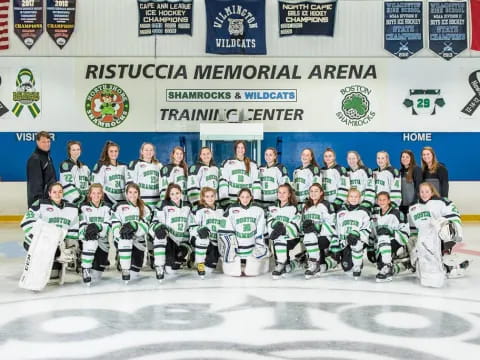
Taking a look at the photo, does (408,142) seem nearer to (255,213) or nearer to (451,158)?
(451,158)

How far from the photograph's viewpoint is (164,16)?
38.9 ft

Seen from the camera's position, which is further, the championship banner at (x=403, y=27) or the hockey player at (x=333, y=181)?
the championship banner at (x=403, y=27)

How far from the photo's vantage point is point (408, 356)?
13.6 feet

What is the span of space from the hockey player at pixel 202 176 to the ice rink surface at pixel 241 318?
889 mm

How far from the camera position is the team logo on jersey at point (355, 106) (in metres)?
12.1

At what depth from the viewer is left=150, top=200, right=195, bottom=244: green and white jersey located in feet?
22.4

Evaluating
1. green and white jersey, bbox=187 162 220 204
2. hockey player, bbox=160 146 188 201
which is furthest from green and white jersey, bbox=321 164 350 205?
hockey player, bbox=160 146 188 201

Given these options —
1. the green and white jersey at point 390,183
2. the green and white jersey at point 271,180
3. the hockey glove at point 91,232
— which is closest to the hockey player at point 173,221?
the hockey glove at point 91,232

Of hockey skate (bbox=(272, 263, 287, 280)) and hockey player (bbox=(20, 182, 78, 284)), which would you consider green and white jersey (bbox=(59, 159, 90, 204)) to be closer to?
hockey player (bbox=(20, 182, 78, 284))

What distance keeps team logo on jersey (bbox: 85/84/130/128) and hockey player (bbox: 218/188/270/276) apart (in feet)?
18.5

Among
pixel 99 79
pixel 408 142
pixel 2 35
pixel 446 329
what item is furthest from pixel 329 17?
pixel 446 329

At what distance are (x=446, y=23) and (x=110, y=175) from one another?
23.8 feet

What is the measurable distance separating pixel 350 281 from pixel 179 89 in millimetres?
6343

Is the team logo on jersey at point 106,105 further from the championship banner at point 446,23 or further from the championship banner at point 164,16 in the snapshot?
the championship banner at point 446,23
